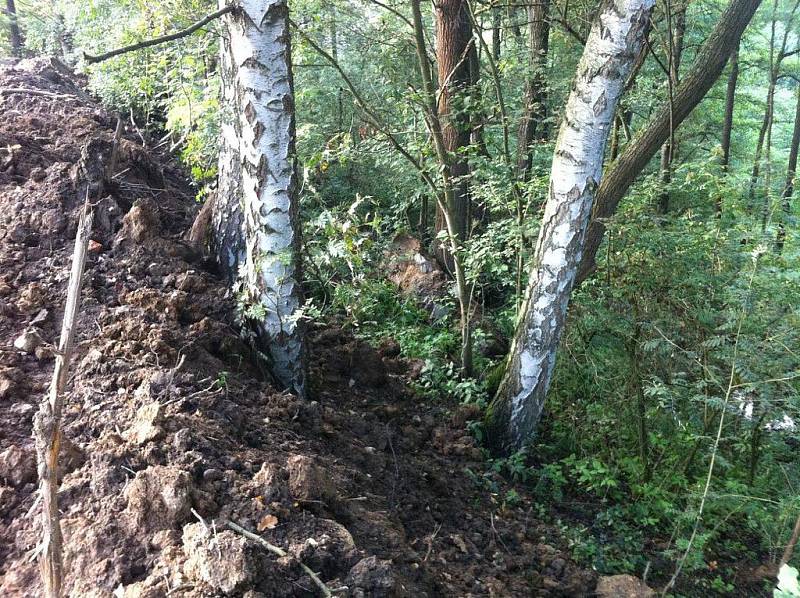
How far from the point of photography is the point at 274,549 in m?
2.00

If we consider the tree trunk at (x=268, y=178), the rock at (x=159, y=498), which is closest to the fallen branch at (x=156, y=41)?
the tree trunk at (x=268, y=178)

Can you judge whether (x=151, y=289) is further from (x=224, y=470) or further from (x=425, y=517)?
(x=425, y=517)

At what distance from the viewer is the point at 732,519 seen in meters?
4.34

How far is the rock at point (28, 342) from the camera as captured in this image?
9.31 feet

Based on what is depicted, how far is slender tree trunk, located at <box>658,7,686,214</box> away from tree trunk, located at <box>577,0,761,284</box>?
0.10 metres

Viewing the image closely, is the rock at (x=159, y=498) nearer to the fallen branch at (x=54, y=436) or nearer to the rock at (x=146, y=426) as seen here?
the rock at (x=146, y=426)

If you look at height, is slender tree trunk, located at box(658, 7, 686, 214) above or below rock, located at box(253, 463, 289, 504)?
above

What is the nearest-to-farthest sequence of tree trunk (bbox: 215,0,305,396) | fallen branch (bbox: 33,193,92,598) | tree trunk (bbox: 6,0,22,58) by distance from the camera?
1. fallen branch (bbox: 33,193,92,598)
2. tree trunk (bbox: 215,0,305,396)
3. tree trunk (bbox: 6,0,22,58)

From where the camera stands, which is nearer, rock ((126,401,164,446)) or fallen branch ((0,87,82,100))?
rock ((126,401,164,446))

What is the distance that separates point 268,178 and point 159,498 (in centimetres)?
184

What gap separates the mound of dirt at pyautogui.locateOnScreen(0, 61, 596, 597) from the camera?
1.99m

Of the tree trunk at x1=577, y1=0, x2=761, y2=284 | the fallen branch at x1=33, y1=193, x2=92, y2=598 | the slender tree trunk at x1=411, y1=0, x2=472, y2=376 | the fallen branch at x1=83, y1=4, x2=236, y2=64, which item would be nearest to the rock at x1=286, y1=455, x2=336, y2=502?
Answer: the fallen branch at x1=33, y1=193, x2=92, y2=598

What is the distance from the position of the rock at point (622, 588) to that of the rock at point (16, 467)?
9.27 feet

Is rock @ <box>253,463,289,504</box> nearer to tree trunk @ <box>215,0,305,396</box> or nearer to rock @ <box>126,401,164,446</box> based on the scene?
rock @ <box>126,401,164,446</box>
